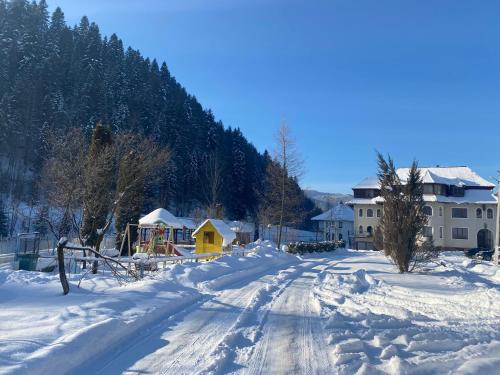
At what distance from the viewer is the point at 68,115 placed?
192 ft

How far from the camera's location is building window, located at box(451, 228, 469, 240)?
52.4m

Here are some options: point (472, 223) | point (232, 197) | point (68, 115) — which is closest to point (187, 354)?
point (472, 223)

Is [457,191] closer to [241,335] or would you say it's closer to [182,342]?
[241,335]

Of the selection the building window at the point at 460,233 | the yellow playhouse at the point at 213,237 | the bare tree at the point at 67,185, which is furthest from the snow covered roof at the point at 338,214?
the bare tree at the point at 67,185

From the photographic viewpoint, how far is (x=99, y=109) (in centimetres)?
6103

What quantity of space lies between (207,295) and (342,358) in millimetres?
6775

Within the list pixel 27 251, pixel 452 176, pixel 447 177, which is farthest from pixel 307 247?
pixel 452 176

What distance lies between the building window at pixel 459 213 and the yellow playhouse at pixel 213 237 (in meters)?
34.3

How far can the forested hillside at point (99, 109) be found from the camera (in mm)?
56756

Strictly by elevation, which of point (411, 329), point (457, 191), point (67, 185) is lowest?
point (411, 329)

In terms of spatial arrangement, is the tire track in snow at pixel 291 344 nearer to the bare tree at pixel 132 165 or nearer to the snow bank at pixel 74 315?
the snow bank at pixel 74 315

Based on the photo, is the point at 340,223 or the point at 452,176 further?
the point at 340,223

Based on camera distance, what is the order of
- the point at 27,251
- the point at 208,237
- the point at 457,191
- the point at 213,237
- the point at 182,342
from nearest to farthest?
1. the point at 182,342
2. the point at 27,251
3. the point at 213,237
4. the point at 208,237
5. the point at 457,191

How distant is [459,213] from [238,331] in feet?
172
